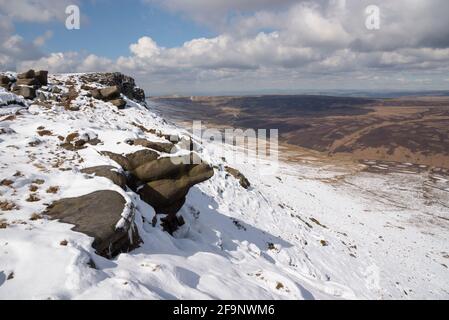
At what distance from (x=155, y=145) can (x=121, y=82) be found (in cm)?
4369

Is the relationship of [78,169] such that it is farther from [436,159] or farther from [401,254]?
[436,159]

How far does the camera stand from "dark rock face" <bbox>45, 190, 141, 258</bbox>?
8.67m

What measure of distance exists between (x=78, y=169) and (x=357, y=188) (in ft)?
200

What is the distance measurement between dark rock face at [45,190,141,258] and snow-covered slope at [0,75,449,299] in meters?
0.35

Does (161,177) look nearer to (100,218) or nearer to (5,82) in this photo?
(100,218)

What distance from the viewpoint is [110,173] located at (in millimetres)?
11977

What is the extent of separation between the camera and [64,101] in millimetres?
29438

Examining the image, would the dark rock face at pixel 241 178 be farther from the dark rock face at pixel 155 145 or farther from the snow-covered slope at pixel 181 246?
the dark rock face at pixel 155 145

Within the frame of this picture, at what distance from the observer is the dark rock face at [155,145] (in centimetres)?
1407

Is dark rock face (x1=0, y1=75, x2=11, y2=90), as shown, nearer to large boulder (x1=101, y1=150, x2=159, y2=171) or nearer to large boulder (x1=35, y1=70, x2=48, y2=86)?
large boulder (x1=35, y1=70, x2=48, y2=86)

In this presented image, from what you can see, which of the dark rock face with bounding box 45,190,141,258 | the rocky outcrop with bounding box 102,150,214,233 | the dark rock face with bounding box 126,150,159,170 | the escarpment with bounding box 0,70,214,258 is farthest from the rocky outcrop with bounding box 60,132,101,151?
the dark rock face with bounding box 45,190,141,258

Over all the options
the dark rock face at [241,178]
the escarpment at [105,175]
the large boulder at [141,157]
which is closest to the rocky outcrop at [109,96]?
the escarpment at [105,175]

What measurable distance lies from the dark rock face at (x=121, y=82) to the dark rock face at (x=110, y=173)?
35.1 metres

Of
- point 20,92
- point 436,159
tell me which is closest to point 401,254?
point 20,92
